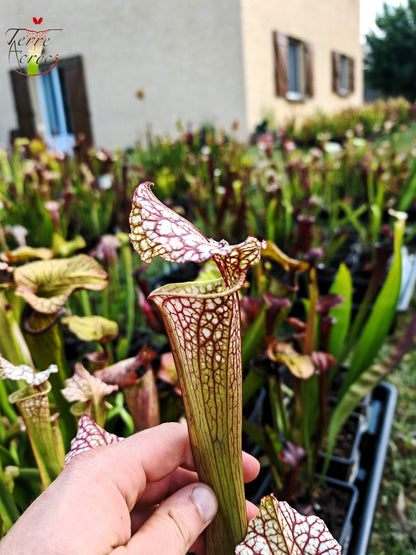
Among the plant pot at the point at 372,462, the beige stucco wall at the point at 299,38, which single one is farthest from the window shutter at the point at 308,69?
the plant pot at the point at 372,462

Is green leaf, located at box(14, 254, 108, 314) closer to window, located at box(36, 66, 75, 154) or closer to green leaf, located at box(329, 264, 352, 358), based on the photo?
green leaf, located at box(329, 264, 352, 358)

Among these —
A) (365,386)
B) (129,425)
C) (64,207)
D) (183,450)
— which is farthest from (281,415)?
(64,207)


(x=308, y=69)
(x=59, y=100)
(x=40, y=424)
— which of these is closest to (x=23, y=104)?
(x=59, y=100)

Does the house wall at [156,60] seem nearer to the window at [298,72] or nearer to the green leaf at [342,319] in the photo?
the window at [298,72]

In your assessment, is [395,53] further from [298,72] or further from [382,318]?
[382,318]

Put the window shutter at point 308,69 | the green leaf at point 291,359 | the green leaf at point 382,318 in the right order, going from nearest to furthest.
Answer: the green leaf at point 291,359, the green leaf at point 382,318, the window shutter at point 308,69

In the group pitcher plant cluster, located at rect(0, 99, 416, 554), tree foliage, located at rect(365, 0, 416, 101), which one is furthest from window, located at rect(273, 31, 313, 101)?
tree foliage, located at rect(365, 0, 416, 101)
